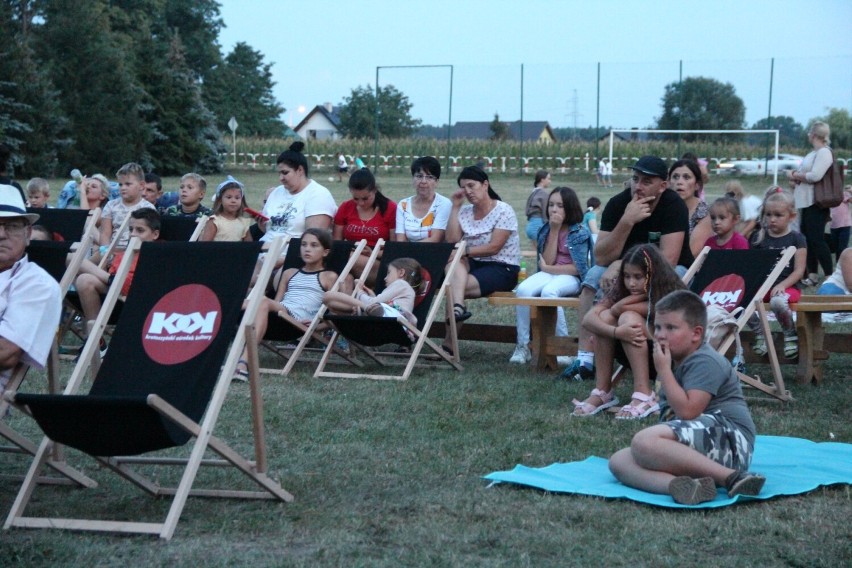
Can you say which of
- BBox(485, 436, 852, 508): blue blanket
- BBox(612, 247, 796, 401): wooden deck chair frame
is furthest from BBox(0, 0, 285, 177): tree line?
BBox(485, 436, 852, 508): blue blanket

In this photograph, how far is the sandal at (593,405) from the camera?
6.12m

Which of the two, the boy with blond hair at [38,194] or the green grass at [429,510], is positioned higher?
the boy with blond hair at [38,194]

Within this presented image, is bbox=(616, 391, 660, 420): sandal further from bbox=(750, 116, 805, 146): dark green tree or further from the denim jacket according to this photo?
bbox=(750, 116, 805, 146): dark green tree

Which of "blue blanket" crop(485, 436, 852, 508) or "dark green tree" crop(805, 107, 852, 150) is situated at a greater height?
"dark green tree" crop(805, 107, 852, 150)

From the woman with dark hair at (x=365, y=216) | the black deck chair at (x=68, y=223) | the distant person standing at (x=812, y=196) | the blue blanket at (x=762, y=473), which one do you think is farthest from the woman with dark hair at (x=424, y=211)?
the distant person standing at (x=812, y=196)

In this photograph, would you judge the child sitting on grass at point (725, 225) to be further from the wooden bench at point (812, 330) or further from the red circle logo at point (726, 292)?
the red circle logo at point (726, 292)

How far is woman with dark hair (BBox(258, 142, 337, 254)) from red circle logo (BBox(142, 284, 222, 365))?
3.98 metres

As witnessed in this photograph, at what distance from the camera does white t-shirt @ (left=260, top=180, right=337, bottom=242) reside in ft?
27.9

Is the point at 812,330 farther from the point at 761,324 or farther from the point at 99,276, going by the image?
the point at 99,276

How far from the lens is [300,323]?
772 centimetres

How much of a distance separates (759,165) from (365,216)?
78.4 ft

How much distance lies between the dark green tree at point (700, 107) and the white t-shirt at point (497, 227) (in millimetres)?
22917

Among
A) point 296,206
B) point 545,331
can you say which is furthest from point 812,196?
point 296,206

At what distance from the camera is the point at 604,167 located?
32719 mm
